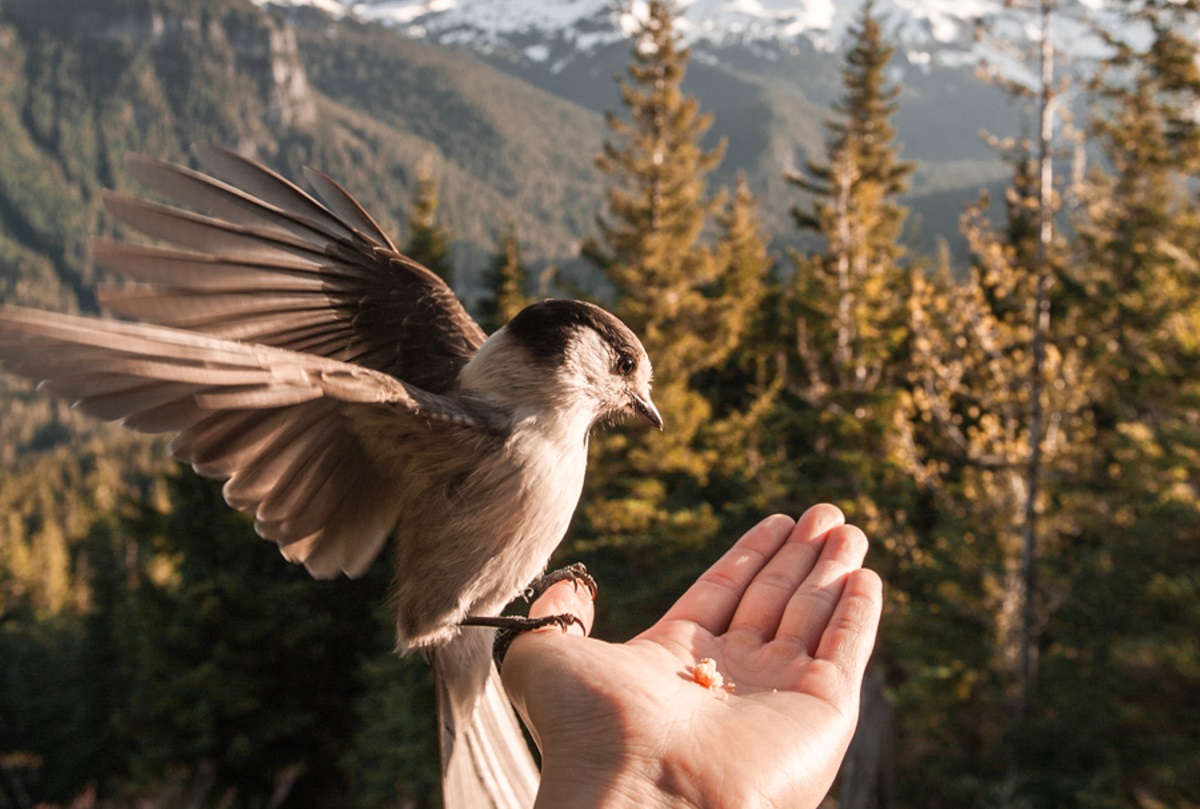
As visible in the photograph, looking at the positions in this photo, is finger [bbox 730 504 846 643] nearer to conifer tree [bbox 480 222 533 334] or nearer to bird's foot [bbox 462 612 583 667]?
bird's foot [bbox 462 612 583 667]

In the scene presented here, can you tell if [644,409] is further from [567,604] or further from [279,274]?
[279,274]

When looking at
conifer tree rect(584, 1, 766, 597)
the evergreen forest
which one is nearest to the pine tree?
the evergreen forest

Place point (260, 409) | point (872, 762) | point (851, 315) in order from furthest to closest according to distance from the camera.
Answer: point (851, 315) < point (872, 762) < point (260, 409)

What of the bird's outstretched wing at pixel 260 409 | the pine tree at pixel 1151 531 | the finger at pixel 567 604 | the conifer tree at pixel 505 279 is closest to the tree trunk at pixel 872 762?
the pine tree at pixel 1151 531

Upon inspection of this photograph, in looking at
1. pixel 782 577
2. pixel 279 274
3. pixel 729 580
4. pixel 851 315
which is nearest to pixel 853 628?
pixel 782 577

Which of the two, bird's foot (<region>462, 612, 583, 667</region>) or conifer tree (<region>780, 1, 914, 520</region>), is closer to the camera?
bird's foot (<region>462, 612, 583, 667</region>)

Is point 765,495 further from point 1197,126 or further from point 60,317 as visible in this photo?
point 60,317
